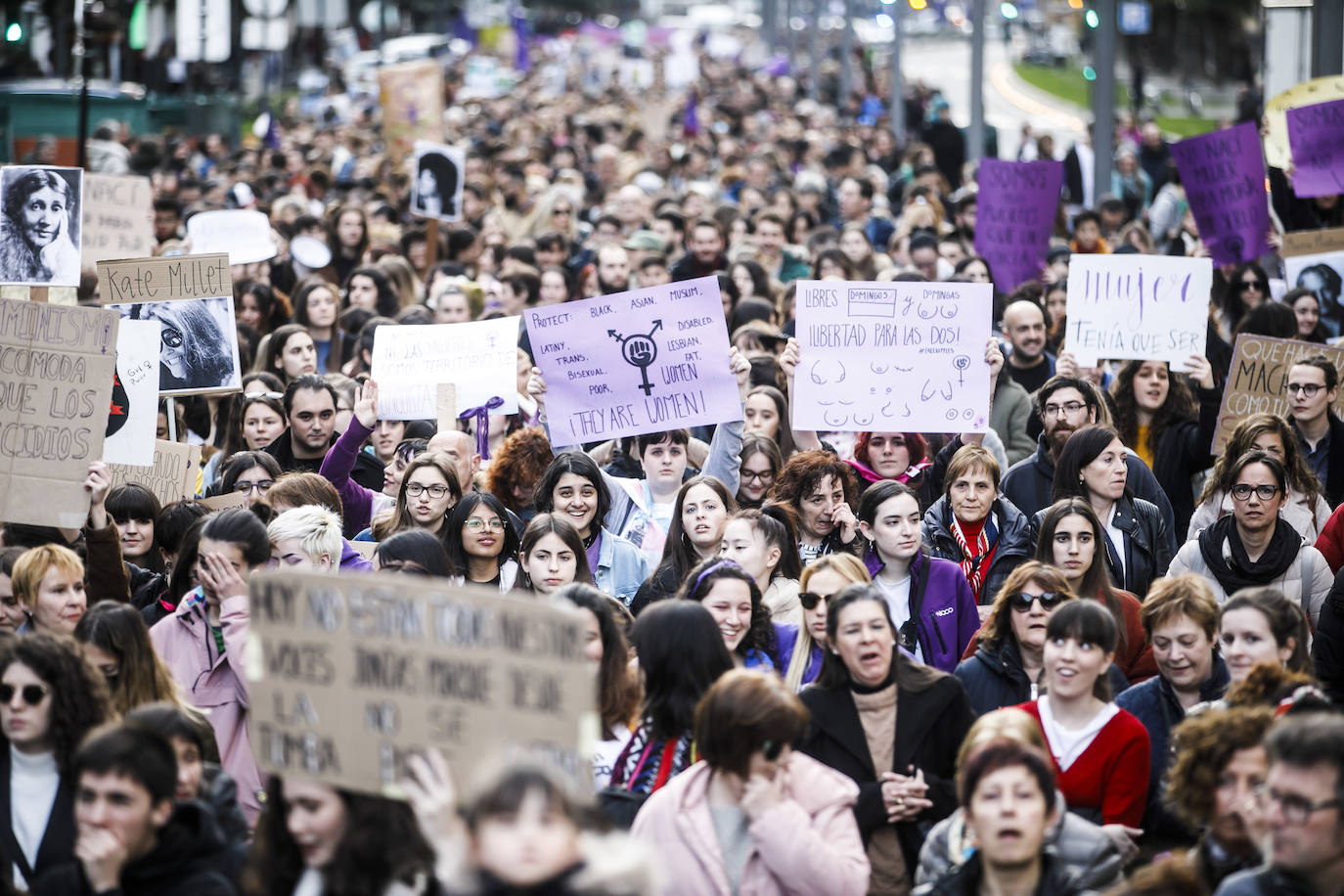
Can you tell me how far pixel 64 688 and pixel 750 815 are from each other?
6.12ft

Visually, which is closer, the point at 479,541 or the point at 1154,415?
the point at 479,541

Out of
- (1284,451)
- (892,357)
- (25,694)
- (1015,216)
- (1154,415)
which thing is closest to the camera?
(25,694)

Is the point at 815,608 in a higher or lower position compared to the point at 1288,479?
lower

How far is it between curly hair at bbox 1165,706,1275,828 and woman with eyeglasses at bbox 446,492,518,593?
337 centimetres

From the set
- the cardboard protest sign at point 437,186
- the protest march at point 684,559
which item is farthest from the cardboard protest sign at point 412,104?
the protest march at point 684,559

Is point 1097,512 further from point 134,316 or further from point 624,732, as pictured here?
point 134,316

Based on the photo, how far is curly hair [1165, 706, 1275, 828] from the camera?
15.3 ft

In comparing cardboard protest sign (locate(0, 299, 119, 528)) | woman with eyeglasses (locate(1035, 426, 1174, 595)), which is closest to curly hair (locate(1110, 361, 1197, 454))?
woman with eyeglasses (locate(1035, 426, 1174, 595))

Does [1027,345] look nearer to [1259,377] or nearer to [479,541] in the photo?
[1259,377]

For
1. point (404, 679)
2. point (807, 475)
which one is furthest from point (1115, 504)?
point (404, 679)

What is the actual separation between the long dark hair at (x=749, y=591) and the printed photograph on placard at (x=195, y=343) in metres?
4.24

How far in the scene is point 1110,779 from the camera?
215 inches

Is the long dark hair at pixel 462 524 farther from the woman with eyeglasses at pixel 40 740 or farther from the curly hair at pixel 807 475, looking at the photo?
the woman with eyeglasses at pixel 40 740

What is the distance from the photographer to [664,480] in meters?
8.53
